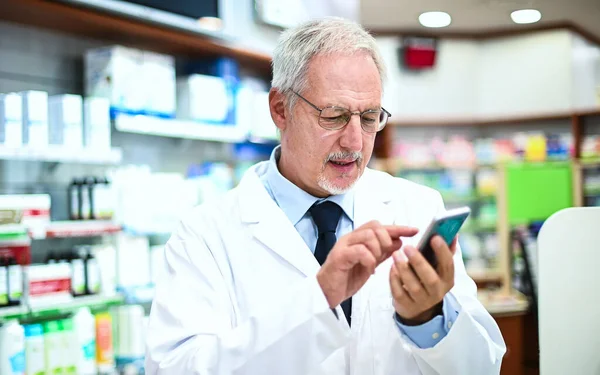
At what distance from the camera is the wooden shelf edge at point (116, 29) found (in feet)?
11.1

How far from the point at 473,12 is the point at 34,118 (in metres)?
7.62

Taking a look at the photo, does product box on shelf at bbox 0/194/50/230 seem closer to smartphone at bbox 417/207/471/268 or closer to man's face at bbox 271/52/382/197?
man's face at bbox 271/52/382/197

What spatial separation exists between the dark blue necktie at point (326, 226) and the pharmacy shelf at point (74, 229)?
1838mm

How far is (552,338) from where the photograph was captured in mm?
1708

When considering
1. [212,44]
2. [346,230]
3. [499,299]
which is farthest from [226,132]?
[346,230]

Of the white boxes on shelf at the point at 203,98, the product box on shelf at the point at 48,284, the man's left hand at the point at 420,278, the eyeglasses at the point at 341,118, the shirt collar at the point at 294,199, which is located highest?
the white boxes on shelf at the point at 203,98

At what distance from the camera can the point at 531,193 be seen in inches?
243

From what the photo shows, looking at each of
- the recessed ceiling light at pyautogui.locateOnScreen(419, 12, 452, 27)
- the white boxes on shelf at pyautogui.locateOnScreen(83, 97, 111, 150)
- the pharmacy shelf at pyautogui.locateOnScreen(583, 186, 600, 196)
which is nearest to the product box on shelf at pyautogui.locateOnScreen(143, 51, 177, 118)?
the white boxes on shelf at pyautogui.locateOnScreen(83, 97, 111, 150)

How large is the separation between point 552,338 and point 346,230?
0.63m

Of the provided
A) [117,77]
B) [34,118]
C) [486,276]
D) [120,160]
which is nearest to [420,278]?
[34,118]

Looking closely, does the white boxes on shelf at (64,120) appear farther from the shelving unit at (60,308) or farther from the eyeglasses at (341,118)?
the eyeglasses at (341,118)

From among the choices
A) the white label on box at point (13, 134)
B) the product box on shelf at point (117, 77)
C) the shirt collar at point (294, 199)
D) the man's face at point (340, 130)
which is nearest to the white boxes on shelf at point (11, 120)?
the white label on box at point (13, 134)

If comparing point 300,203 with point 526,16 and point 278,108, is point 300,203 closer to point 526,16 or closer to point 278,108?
point 278,108

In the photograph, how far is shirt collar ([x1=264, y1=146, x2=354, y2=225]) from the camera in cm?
195
